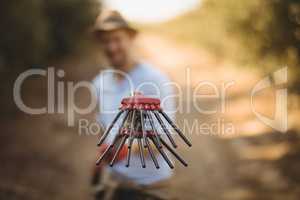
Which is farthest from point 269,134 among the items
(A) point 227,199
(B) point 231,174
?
(A) point 227,199

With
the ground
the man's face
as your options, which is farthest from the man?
the ground

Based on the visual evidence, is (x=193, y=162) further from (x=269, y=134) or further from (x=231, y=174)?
(x=269, y=134)

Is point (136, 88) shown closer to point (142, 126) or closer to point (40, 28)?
point (142, 126)

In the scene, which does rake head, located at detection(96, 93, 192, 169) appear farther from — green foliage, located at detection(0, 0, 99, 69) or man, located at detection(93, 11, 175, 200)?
green foliage, located at detection(0, 0, 99, 69)

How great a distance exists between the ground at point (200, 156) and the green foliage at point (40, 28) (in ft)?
2.37

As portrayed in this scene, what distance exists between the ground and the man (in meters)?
1.54

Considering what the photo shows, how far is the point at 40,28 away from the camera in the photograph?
7.17 metres

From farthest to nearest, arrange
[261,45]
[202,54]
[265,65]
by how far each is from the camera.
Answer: [202,54] → [265,65] → [261,45]

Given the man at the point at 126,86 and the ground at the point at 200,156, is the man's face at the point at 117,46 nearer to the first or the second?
the man at the point at 126,86

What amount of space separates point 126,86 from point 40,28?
537 cm

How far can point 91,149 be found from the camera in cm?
638

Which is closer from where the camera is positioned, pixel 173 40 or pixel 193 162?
pixel 193 162

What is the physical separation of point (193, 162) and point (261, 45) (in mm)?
2776

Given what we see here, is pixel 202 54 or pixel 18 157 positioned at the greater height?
pixel 202 54
